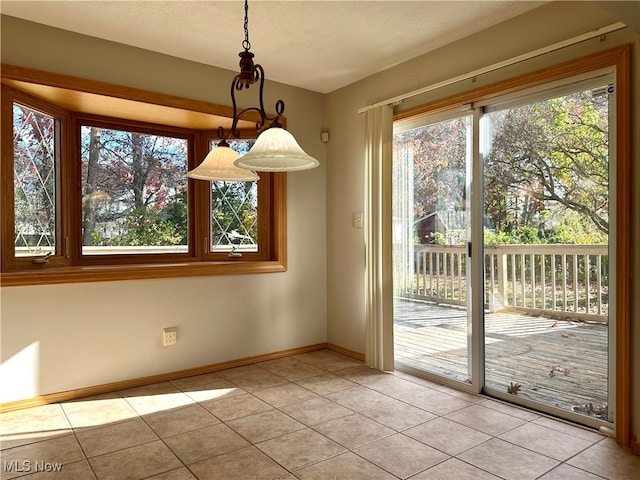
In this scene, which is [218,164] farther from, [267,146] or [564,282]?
[564,282]

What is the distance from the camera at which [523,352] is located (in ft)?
9.69

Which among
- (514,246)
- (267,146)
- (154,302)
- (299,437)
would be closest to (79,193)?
(154,302)

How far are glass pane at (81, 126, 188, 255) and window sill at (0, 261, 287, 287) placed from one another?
1.04 ft

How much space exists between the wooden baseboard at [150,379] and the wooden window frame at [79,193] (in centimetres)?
81

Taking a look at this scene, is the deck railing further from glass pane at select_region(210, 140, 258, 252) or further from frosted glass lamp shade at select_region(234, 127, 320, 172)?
frosted glass lamp shade at select_region(234, 127, 320, 172)

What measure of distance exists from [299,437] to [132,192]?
100 inches

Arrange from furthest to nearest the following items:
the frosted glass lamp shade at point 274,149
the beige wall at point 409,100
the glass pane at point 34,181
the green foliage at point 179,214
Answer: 1. the green foliage at point 179,214
2. the glass pane at point 34,181
3. the beige wall at point 409,100
4. the frosted glass lamp shade at point 274,149

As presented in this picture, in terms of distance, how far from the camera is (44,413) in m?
2.84

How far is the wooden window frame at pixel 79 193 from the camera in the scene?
2.93 meters

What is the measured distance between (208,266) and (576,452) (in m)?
2.92

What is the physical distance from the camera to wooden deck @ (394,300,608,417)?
8.62ft

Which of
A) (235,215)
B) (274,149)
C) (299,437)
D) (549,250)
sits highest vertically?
(274,149)

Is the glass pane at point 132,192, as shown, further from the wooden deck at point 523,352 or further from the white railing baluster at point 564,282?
the white railing baluster at point 564,282

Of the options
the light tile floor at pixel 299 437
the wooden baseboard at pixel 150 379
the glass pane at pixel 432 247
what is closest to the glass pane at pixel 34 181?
the wooden baseboard at pixel 150 379
